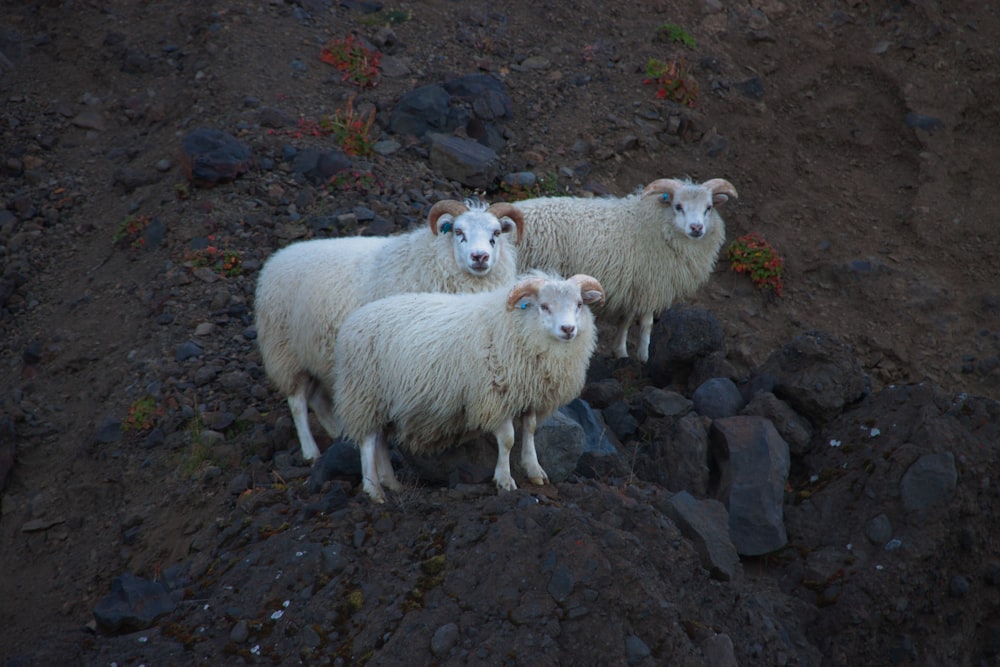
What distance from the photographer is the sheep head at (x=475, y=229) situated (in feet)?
24.4

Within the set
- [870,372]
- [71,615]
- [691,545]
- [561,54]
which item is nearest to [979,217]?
[870,372]

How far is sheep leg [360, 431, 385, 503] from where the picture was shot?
627cm

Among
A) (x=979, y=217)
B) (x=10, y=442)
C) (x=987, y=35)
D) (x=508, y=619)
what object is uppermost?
(x=987, y=35)

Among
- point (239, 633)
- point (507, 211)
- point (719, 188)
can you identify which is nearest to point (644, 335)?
point (719, 188)

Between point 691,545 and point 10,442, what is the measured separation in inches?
281

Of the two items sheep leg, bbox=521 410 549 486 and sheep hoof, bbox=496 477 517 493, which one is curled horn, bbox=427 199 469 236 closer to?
sheep leg, bbox=521 410 549 486

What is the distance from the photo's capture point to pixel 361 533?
566 cm

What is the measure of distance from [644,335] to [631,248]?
104 cm

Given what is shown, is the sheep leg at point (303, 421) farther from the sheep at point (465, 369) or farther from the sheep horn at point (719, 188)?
the sheep horn at point (719, 188)

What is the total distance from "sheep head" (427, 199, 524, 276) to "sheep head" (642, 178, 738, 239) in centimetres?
271

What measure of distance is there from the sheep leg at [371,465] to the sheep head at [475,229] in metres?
1.82

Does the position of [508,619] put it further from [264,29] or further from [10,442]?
[264,29]

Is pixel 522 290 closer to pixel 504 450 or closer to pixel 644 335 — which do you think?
pixel 504 450

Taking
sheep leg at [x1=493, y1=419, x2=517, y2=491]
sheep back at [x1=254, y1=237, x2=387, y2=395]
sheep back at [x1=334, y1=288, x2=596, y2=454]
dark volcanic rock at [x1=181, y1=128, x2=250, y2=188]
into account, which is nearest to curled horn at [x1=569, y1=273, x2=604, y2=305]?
sheep back at [x1=334, y1=288, x2=596, y2=454]
